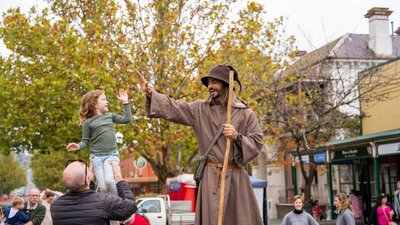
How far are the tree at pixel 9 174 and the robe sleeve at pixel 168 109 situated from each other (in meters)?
69.3

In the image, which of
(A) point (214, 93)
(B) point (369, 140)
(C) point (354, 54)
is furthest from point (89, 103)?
(C) point (354, 54)

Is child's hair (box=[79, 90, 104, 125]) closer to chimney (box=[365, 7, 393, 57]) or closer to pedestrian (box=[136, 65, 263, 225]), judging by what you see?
pedestrian (box=[136, 65, 263, 225])

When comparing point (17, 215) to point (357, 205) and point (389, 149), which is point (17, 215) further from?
point (357, 205)

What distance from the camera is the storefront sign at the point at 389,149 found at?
20208 mm

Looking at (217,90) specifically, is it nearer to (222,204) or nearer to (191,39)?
(222,204)

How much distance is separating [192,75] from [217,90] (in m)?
16.2

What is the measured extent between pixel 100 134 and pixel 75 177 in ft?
4.46

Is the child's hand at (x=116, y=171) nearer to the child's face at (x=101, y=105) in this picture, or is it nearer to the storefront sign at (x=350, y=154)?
the child's face at (x=101, y=105)

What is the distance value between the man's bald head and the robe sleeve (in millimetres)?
1169

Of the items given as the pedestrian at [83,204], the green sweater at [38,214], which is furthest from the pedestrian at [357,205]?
the pedestrian at [83,204]

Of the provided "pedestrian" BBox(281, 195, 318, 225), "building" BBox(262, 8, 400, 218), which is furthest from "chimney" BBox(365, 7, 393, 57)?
"pedestrian" BBox(281, 195, 318, 225)

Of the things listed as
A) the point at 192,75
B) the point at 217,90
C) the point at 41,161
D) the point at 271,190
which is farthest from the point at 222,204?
the point at 41,161

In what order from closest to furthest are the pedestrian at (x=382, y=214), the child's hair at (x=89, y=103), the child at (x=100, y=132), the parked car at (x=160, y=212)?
the child at (x=100, y=132), the child's hair at (x=89, y=103), the pedestrian at (x=382, y=214), the parked car at (x=160, y=212)

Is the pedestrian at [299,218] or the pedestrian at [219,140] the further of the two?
the pedestrian at [299,218]
